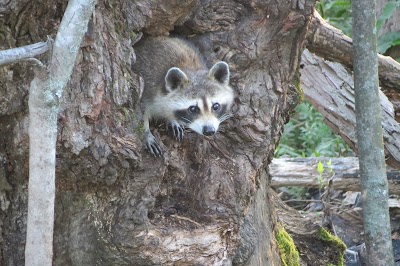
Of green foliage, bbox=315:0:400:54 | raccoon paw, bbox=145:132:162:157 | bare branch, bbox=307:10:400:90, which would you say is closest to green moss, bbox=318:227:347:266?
bare branch, bbox=307:10:400:90

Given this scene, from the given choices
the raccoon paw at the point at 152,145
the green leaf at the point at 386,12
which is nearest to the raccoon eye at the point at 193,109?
the raccoon paw at the point at 152,145

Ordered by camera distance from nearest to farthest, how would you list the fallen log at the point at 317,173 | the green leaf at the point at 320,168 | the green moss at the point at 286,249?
1. the green moss at the point at 286,249
2. the green leaf at the point at 320,168
3. the fallen log at the point at 317,173

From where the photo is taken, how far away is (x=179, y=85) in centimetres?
538

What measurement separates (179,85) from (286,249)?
1637 mm

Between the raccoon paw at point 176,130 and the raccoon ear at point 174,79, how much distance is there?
37 cm

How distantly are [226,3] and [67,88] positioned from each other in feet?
4.15

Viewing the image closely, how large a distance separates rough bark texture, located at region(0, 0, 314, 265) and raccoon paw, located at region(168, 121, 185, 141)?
68mm

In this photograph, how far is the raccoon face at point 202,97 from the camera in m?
5.00

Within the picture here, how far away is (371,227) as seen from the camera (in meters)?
5.24

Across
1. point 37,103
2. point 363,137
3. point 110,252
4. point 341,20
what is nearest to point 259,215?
point 363,137

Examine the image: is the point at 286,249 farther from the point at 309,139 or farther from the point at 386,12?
the point at 309,139

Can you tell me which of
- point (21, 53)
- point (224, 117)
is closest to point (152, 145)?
point (224, 117)

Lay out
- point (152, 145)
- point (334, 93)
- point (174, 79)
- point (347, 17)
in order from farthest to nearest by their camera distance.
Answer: point (347, 17), point (334, 93), point (174, 79), point (152, 145)

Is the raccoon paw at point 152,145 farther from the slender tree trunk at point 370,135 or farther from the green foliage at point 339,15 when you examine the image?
the green foliage at point 339,15
